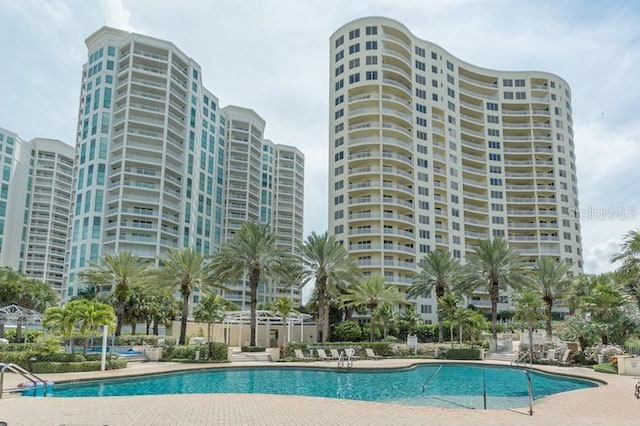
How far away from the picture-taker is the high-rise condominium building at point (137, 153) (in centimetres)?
7300

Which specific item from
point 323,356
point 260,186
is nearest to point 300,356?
point 323,356

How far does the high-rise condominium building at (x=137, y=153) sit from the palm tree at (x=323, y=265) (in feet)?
101

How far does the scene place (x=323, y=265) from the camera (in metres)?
46.9

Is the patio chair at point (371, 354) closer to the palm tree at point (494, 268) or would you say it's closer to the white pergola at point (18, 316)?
the palm tree at point (494, 268)

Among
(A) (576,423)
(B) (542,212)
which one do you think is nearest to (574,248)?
(B) (542,212)

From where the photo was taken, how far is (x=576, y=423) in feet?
41.3

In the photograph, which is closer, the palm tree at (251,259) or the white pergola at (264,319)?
the palm tree at (251,259)

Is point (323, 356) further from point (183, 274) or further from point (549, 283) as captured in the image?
point (549, 283)

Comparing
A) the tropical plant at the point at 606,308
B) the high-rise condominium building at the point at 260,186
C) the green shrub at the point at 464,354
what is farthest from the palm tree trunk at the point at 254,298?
the high-rise condominium building at the point at 260,186

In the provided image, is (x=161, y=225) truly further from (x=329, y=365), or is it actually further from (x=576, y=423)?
(x=576, y=423)

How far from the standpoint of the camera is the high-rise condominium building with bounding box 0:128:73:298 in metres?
108

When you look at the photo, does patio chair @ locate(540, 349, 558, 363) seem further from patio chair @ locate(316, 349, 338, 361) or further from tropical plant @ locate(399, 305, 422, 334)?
patio chair @ locate(316, 349, 338, 361)

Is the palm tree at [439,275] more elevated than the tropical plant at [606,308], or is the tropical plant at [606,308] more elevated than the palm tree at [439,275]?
the palm tree at [439,275]

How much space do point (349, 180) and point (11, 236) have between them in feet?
271
